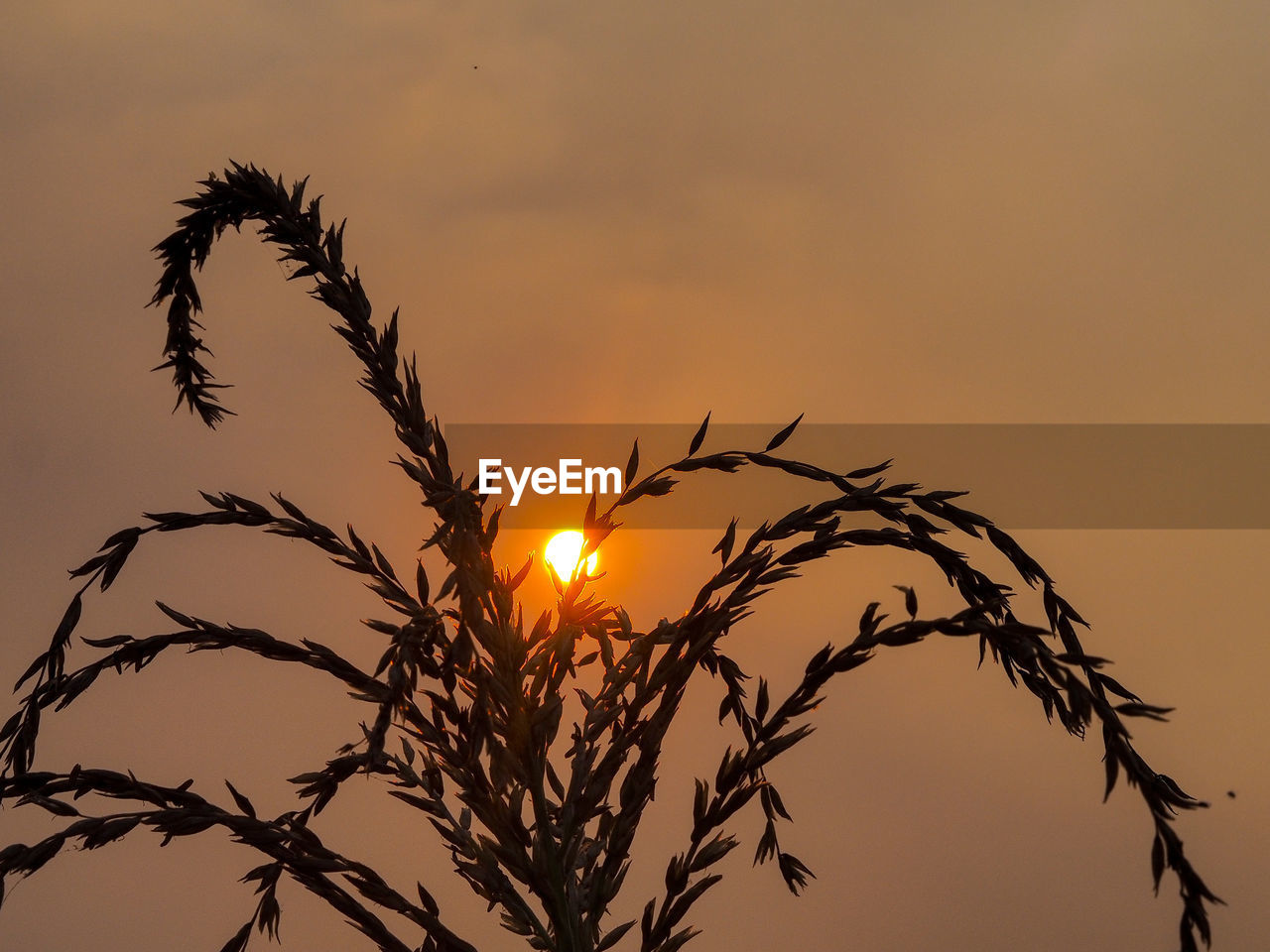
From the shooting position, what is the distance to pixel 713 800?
59.2 inches

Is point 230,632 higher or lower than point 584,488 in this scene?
lower

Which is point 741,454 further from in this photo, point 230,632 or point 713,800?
point 230,632

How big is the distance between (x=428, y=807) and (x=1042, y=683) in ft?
2.67

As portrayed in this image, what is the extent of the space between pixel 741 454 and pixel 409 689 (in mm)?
566

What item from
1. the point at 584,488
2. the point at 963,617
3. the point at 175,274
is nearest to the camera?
the point at 963,617

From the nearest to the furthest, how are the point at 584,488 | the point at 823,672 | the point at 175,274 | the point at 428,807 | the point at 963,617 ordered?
the point at 963,617
the point at 823,672
the point at 428,807
the point at 175,274
the point at 584,488

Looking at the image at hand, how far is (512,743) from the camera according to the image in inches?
59.6

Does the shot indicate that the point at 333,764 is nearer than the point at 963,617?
No

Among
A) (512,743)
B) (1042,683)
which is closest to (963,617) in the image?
(1042,683)

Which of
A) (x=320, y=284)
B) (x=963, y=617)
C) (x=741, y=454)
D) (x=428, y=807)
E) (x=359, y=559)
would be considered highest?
(x=320, y=284)

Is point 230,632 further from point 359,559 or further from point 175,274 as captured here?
point 175,274

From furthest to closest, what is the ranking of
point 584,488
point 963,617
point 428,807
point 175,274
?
point 584,488
point 175,274
point 428,807
point 963,617

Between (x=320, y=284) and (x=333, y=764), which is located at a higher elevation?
(x=320, y=284)

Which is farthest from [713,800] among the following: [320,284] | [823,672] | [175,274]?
[175,274]
